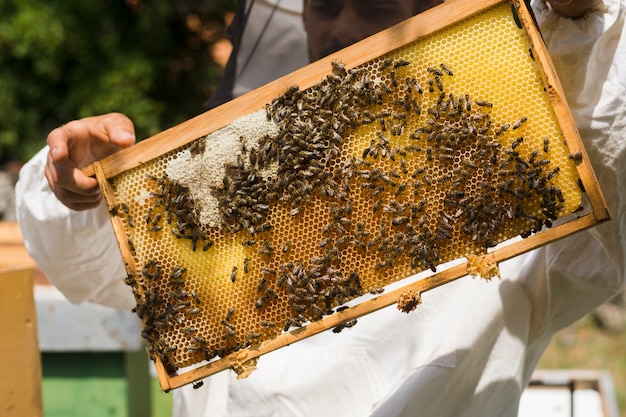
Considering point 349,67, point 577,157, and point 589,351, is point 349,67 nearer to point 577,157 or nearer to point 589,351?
point 577,157

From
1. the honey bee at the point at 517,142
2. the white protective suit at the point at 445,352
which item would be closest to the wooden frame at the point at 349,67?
the honey bee at the point at 517,142

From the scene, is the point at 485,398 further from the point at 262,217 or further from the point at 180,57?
the point at 180,57

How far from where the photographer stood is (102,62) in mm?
7266

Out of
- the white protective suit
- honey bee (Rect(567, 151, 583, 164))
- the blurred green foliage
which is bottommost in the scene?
the white protective suit

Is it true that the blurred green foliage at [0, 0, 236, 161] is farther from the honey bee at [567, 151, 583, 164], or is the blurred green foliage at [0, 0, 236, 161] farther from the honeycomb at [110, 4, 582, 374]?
the honey bee at [567, 151, 583, 164]

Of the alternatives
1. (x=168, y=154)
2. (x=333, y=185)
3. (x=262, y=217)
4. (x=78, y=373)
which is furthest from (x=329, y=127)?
(x=78, y=373)

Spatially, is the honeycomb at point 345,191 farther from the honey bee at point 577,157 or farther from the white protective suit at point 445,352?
the white protective suit at point 445,352

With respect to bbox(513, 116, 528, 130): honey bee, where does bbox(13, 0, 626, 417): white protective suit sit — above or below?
below

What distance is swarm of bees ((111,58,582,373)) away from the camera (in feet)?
6.48

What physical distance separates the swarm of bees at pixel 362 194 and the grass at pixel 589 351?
4.77 meters

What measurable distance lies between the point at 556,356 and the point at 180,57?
4891 mm

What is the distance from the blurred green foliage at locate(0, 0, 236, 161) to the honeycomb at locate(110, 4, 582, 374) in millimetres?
5174

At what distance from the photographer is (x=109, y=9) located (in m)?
7.23

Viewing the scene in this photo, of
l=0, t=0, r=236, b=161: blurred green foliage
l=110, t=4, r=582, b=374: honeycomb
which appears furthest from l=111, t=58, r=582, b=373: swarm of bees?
l=0, t=0, r=236, b=161: blurred green foliage
